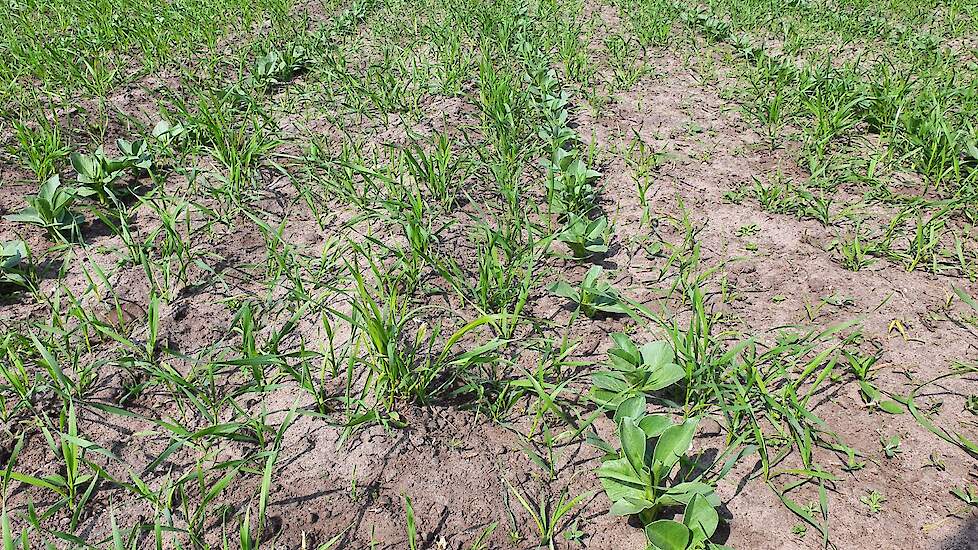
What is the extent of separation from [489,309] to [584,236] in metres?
0.47

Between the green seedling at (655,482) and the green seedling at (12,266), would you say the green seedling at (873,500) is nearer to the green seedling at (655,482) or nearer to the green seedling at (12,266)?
the green seedling at (655,482)

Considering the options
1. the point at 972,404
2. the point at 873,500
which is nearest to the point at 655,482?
the point at 873,500

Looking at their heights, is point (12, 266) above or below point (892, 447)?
above

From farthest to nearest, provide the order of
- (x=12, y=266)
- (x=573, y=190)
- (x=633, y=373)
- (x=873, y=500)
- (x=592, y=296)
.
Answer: (x=573, y=190) < (x=12, y=266) < (x=592, y=296) < (x=633, y=373) < (x=873, y=500)

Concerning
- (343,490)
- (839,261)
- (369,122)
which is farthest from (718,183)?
(343,490)

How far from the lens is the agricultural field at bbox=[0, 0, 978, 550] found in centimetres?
150

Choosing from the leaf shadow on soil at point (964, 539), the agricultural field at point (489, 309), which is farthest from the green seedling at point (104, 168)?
the leaf shadow on soil at point (964, 539)

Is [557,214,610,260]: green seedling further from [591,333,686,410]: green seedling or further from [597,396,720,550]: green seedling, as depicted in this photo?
[597,396,720,550]: green seedling

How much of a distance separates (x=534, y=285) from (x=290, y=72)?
276cm

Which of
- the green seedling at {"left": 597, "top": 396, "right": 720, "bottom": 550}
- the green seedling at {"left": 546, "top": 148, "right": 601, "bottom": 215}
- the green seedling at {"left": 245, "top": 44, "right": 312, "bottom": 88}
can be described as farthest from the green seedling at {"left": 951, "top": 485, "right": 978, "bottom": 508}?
the green seedling at {"left": 245, "top": 44, "right": 312, "bottom": 88}

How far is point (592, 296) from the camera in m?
2.08

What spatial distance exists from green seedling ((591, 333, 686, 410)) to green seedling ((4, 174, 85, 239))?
209 cm

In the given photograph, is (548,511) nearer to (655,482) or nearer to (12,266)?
(655,482)

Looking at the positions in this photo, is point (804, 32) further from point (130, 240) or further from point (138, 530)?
point (138, 530)
